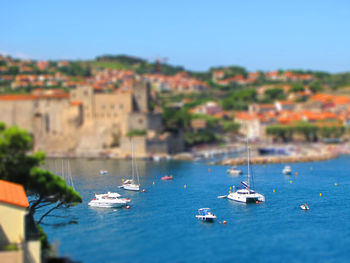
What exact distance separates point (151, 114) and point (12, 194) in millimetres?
34935

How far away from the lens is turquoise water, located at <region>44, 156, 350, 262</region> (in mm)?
15375

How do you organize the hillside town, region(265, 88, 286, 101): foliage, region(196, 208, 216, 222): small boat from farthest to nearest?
region(265, 88, 286, 101): foliage < the hillside town < region(196, 208, 216, 222): small boat

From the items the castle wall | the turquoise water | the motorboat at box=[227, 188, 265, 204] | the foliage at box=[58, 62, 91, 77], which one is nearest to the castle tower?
the castle wall

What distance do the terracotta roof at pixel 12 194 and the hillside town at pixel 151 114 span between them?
22934mm

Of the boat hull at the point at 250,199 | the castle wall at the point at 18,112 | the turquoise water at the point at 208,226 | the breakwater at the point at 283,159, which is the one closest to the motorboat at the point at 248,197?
the boat hull at the point at 250,199

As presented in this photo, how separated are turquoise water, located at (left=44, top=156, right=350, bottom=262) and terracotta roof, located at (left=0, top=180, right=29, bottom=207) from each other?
7.35ft

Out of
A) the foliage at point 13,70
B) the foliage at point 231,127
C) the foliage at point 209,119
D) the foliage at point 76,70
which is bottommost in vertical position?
the foliage at point 231,127

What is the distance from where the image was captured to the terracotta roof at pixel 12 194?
13.3m

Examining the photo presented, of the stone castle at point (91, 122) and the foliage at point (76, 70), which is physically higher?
the foliage at point (76, 70)

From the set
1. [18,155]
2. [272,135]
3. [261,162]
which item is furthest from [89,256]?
[272,135]

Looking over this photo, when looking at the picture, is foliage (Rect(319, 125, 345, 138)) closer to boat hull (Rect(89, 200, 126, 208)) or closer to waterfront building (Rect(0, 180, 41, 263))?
boat hull (Rect(89, 200, 126, 208))

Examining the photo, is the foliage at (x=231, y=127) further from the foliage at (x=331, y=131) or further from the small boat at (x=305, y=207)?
the small boat at (x=305, y=207)

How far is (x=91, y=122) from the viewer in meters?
49.1

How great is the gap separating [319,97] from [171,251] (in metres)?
67.1
